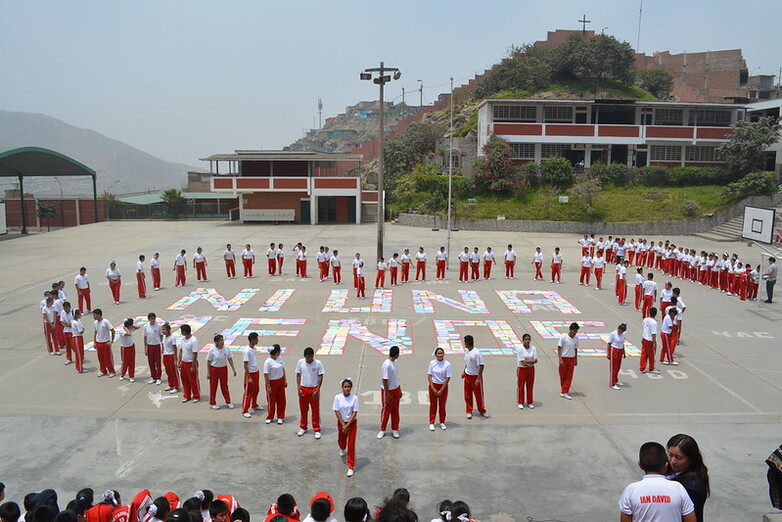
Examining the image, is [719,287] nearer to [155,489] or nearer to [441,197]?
[155,489]

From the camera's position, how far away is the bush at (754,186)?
123 feet

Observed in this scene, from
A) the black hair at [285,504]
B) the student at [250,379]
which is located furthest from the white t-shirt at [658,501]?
the student at [250,379]

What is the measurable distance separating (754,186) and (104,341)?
1511 inches

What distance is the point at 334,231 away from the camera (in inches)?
1553

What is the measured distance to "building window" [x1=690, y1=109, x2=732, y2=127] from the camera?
154ft

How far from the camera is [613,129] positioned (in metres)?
45.2

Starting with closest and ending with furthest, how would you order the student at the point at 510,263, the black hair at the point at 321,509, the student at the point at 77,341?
the black hair at the point at 321,509 < the student at the point at 77,341 < the student at the point at 510,263

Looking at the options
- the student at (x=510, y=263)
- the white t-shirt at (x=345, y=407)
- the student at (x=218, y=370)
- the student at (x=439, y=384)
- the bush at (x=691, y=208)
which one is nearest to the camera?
the white t-shirt at (x=345, y=407)

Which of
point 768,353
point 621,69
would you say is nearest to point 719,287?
point 768,353

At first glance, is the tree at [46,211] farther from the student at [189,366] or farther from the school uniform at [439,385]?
the school uniform at [439,385]

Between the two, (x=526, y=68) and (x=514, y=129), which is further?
(x=526, y=68)

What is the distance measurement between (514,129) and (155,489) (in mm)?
41127

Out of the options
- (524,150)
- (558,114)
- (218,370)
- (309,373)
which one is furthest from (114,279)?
(558,114)

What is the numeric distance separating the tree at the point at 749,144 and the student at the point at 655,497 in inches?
1750
